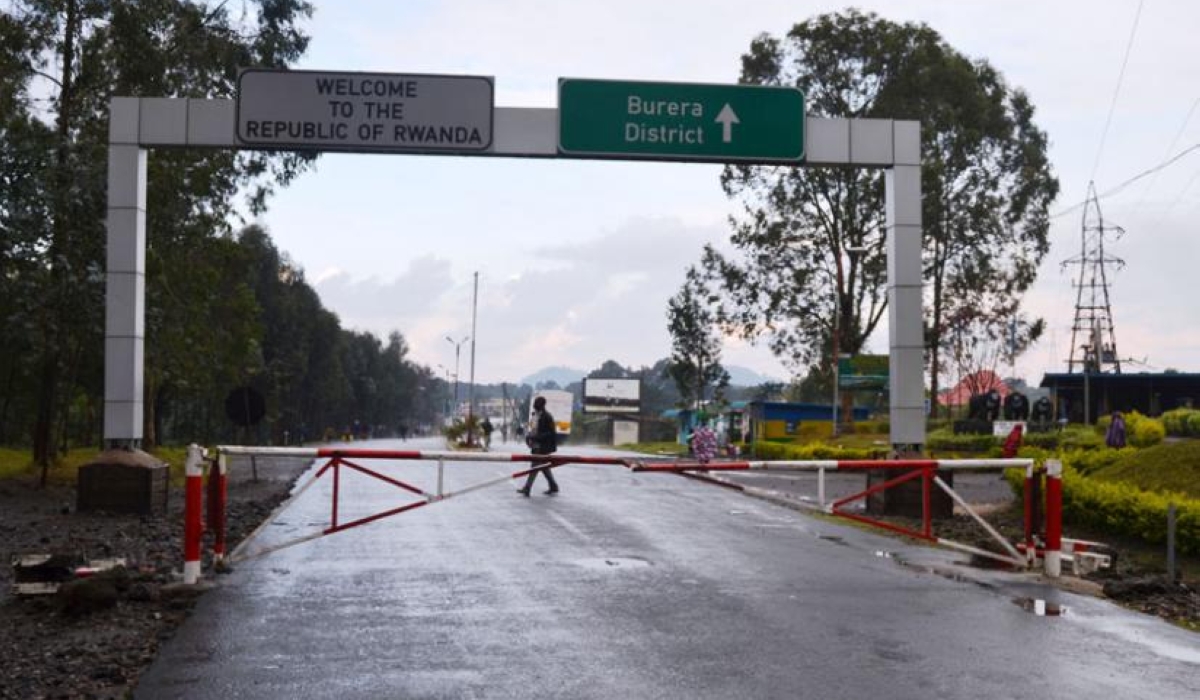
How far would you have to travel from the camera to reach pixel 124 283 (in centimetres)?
1667

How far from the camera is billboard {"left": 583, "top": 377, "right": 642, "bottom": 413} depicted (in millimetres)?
124375

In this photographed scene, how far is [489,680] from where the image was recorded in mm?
6426

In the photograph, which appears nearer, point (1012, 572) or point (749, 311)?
point (1012, 572)

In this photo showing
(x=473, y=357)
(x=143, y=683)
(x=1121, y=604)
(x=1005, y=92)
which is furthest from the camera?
(x=473, y=357)

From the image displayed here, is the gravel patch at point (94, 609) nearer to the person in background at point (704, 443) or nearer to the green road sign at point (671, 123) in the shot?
the green road sign at point (671, 123)

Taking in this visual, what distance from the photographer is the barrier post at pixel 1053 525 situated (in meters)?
10.9

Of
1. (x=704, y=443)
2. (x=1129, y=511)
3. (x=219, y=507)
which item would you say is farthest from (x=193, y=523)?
(x=704, y=443)

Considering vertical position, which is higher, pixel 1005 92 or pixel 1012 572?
pixel 1005 92

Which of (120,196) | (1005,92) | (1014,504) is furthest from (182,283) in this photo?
(1005,92)

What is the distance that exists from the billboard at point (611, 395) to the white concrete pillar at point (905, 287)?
105619mm

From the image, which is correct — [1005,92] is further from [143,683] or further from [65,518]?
[143,683]

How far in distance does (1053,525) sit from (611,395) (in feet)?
375

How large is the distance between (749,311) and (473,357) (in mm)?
41369

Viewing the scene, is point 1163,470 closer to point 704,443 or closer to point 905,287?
point 905,287
